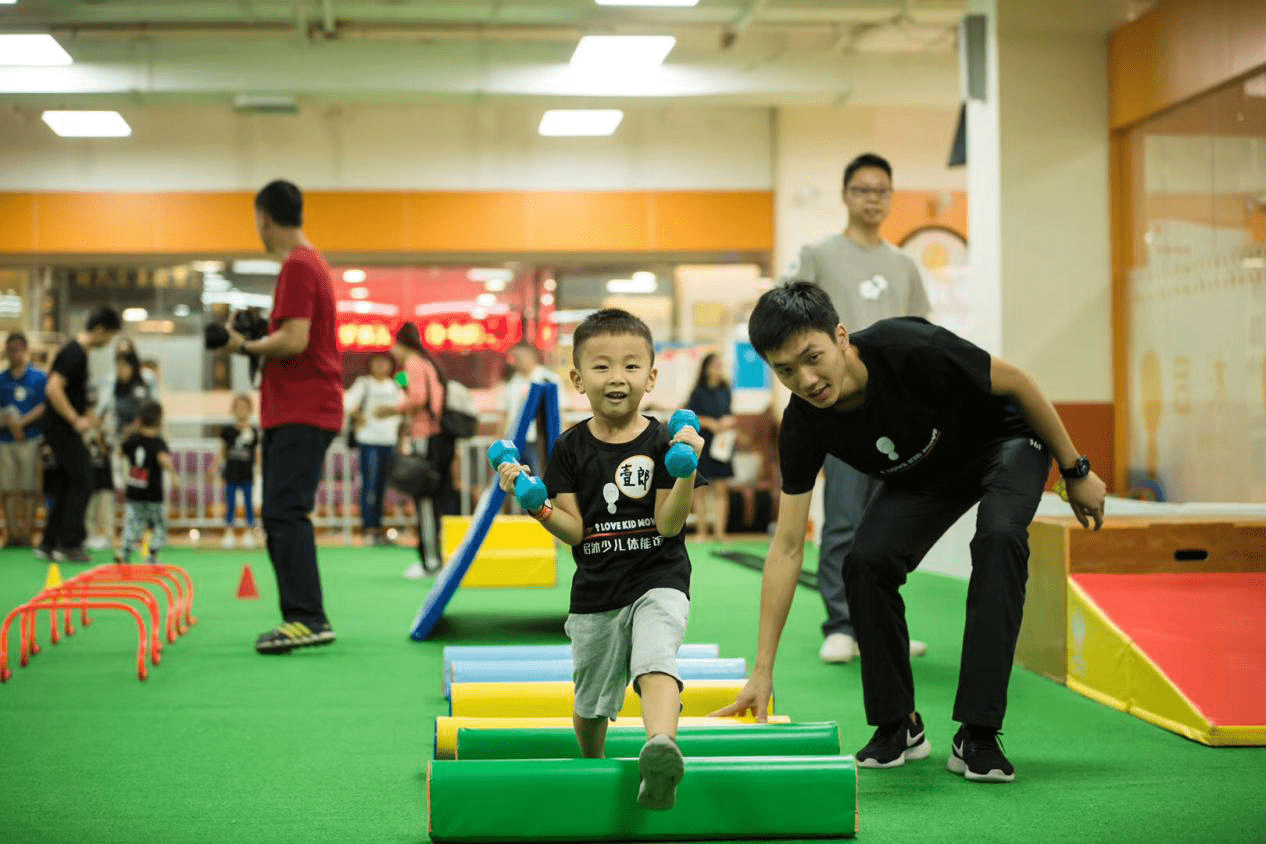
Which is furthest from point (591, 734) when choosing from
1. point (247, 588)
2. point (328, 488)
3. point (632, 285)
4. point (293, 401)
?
point (632, 285)

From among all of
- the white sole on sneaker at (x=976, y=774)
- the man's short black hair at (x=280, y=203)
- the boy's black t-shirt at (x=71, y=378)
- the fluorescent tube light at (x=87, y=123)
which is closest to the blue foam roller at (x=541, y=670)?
the white sole on sneaker at (x=976, y=774)

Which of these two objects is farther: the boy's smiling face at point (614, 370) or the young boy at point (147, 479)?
the young boy at point (147, 479)

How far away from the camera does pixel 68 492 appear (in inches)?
410

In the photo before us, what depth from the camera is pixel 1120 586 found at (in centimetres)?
462

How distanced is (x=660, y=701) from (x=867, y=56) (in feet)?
33.1

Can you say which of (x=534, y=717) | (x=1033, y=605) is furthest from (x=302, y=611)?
(x=1033, y=605)

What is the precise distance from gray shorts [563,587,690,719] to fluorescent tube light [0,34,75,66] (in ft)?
30.5

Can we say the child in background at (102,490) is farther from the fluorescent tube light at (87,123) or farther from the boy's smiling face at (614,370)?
the boy's smiling face at (614,370)

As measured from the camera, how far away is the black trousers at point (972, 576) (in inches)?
132

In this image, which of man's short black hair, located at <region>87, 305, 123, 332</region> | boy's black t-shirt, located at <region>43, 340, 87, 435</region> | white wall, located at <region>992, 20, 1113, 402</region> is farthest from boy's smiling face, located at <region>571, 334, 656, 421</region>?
boy's black t-shirt, located at <region>43, 340, 87, 435</region>

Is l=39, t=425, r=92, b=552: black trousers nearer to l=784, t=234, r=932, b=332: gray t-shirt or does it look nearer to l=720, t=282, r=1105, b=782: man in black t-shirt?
l=784, t=234, r=932, b=332: gray t-shirt

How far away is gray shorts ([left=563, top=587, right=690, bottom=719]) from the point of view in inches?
110

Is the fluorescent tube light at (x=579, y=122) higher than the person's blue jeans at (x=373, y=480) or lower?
higher

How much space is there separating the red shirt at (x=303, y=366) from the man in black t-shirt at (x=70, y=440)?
437cm
